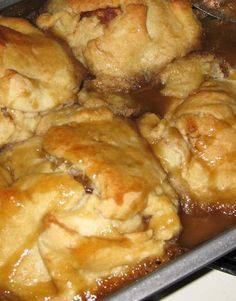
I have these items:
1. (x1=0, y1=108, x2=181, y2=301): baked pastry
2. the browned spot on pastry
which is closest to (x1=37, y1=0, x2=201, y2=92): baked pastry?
the browned spot on pastry

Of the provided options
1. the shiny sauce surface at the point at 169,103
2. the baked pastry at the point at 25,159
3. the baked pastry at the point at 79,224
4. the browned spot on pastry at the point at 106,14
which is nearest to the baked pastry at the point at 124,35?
the browned spot on pastry at the point at 106,14

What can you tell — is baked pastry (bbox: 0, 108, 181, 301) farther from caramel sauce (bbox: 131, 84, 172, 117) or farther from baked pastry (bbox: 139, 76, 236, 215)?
caramel sauce (bbox: 131, 84, 172, 117)

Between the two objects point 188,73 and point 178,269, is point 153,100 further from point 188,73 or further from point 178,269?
point 178,269

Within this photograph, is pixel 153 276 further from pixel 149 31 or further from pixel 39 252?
pixel 149 31

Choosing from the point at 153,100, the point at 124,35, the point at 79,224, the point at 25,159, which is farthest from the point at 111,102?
the point at 79,224

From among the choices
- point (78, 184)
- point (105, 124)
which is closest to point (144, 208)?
point (78, 184)

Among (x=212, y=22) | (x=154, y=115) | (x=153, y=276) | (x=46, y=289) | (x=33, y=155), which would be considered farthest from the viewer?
(x=212, y=22)

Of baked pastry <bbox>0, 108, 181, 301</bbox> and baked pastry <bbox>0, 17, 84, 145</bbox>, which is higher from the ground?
baked pastry <bbox>0, 17, 84, 145</bbox>
